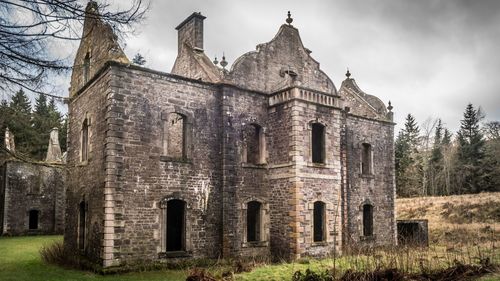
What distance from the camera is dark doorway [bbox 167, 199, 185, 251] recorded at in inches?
642

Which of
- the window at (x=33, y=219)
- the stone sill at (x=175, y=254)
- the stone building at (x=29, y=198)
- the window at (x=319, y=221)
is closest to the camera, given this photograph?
the stone sill at (x=175, y=254)

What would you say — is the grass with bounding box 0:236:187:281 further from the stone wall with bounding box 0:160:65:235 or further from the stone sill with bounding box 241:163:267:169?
the stone wall with bounding box 0:160:65:235

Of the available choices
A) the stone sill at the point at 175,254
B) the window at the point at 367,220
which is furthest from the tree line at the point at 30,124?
the window at the point at 367,220

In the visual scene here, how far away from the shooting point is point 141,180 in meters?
15.5

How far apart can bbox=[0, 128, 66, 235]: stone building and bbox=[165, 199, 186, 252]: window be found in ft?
63.9

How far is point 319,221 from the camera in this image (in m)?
18.8

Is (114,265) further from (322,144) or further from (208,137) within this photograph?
(322,144)

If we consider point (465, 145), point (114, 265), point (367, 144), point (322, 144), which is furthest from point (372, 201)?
point (465, 145)

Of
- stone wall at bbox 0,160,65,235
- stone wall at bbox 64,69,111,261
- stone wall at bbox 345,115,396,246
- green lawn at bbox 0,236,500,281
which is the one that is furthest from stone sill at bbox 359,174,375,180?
stone wall at bbox 0,160,65,235

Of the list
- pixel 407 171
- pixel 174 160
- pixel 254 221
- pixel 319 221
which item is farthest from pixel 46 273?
pixel 407 171

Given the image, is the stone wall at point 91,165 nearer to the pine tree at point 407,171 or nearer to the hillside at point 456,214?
the hillside at point 456,214

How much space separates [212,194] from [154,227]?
2890mm

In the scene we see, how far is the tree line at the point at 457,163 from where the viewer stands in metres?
Result: 48.5

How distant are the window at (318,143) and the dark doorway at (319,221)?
2.02 metres
